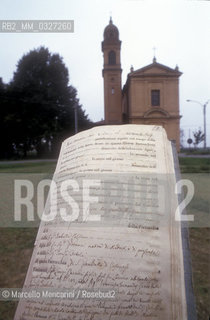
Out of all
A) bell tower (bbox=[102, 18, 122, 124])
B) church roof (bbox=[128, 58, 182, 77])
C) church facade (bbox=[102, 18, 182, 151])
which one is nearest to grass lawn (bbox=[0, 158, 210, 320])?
church facade (bbox=[102, 18, 182, 151])

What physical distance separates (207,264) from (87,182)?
2119mm

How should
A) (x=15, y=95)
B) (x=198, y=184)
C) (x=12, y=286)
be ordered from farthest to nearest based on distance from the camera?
(x=15, y=95)
(x=198, y=184)
(x=12, y=286)

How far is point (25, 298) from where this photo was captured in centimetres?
73

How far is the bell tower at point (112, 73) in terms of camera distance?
34.0ft

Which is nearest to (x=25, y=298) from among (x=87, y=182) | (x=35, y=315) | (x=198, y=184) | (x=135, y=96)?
(x=35, y=315)

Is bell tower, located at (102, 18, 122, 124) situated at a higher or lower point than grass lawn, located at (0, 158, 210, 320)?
higher

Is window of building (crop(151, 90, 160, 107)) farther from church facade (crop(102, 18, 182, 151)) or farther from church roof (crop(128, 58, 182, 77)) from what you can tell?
church roof (crop(128, 58, 182, 77))

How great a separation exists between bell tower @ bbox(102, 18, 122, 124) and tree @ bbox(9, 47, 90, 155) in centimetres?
458

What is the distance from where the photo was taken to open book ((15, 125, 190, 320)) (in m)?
0.69

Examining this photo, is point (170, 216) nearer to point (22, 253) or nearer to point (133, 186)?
point (133, 186)

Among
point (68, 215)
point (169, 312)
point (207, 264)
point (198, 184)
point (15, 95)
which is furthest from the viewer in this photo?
point (15, 95)

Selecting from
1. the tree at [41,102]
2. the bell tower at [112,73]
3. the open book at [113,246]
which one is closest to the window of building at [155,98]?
the bell tower at [112,73]

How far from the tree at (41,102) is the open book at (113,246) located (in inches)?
690

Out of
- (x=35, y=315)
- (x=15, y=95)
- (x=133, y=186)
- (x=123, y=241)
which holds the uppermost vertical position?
(x=15, y=95)
